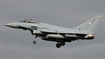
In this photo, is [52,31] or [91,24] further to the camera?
[91,24]

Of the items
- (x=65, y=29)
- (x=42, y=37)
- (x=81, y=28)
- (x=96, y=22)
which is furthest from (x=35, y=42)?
(x=96, y=22)

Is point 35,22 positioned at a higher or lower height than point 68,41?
higher

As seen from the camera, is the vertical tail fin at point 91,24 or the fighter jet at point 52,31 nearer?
the fighter jet at point 52,31

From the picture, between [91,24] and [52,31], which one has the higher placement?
[91,24]

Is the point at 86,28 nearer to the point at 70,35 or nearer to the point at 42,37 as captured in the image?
the point at 70,35

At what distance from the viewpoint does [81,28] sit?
47031 millimetres

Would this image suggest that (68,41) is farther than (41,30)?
Yes

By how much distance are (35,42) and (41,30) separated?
2248mm

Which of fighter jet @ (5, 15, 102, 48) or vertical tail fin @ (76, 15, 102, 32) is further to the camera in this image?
vertical tail fin @ (76, 15, 102, 32)

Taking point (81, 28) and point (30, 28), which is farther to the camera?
point (81, 28)

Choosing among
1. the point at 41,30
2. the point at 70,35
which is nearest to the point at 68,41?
the point at 70,35

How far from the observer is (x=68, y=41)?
47.2m

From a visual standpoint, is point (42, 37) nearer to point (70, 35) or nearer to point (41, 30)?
point (41, 30)

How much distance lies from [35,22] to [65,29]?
528cm
